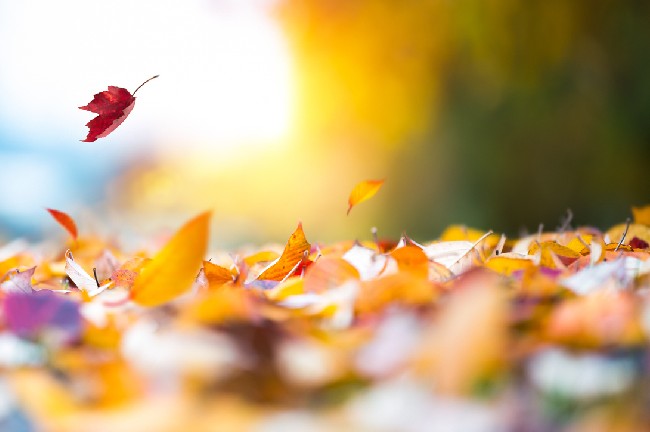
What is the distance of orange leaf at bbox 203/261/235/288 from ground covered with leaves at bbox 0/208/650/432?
192 millimetres

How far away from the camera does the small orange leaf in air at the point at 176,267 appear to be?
55cm

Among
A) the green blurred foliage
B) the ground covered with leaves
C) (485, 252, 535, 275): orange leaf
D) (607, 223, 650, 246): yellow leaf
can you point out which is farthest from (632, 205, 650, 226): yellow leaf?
the green blurred foliage

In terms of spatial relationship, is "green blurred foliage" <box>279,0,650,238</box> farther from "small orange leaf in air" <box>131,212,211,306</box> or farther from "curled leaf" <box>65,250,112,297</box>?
"small orange leaf in air" <box>131,212,211,306</box>

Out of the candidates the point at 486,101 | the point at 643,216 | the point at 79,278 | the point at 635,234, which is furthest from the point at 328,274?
the point at 486,101

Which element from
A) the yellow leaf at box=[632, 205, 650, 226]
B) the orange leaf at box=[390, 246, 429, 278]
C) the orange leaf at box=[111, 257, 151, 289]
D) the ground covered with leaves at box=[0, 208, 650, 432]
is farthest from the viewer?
the yellow leaf at box=[632, 205, 650, 226]

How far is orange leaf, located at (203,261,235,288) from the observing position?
Answer: 75cm

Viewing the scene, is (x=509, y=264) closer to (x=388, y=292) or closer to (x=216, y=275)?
A: (x=388, y=292)

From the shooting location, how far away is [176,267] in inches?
22.1

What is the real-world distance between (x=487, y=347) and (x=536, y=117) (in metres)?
4.17

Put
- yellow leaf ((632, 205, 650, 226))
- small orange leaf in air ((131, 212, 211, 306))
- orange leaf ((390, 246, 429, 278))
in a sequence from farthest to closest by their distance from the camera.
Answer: yellow leaf ((632, 205, 650, 226)) < orange leaf ((390, 246, 429, 278)) < small orange leaf in air ((131, 212, 211, 306))

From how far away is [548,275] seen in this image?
61 cm

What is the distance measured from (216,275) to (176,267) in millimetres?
200

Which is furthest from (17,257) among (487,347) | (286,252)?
(487,347)

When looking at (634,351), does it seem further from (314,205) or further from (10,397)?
(314,205)
